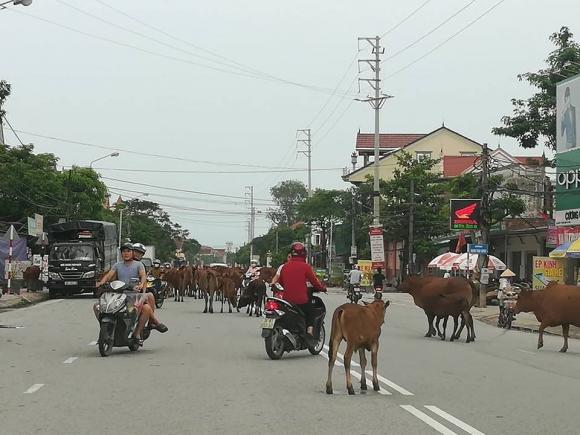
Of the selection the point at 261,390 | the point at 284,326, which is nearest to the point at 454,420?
the point at 261,390

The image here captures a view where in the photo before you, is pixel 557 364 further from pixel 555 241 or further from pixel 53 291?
pixel 53 291

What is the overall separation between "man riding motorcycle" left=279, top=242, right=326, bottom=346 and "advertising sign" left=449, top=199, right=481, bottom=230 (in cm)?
2349

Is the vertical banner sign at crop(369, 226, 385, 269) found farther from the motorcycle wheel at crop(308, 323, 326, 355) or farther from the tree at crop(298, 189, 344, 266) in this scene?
the tree at crop(298, 189, 344, 266)

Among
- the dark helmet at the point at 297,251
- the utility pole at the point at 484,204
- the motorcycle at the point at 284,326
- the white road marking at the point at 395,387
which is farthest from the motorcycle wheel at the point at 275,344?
the utility pole at the point at 484,204

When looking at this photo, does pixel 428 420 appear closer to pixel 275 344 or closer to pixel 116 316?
pixel 275 344

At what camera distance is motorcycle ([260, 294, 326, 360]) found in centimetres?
1252

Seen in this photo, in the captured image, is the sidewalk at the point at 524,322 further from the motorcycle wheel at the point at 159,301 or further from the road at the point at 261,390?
the motorcycle wheel at the point at 159,301

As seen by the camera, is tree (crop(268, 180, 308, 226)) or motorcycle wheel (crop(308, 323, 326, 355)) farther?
tree (crop(268, 180, 308, 226))

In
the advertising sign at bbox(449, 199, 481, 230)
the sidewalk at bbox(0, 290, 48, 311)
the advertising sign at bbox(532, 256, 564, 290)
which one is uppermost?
the advertising sign at bbox(449, 199, 481, 230)

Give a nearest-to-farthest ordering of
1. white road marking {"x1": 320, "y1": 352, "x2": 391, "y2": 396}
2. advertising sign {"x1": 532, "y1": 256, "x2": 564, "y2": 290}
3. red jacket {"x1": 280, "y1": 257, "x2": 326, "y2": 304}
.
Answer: white road marking {"x1": 320, "y1": 352, "x2": 391, "y2": 396} < red jacket {"x1": 280, "y1": 257, "x2": 326, "y2": 304} < advertising sign {"x1": 532, "y1": 256, "x2": 564, "y2": 290}

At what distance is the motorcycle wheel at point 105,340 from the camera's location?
12.8 meters

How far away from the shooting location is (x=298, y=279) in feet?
41.6

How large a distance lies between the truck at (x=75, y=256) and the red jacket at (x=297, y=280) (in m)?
23.6

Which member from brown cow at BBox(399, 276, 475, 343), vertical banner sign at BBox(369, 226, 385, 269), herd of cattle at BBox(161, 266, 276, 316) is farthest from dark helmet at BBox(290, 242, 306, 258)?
vertical banner sign at BBox(369, 226, 385, 269)
